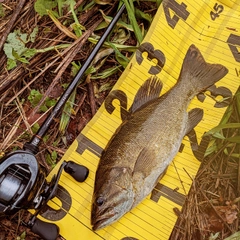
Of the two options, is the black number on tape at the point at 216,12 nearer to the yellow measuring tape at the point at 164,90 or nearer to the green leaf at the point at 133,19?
the yellow measuring tape at the point at 164,90

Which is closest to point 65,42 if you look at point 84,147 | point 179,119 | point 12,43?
point 12,43

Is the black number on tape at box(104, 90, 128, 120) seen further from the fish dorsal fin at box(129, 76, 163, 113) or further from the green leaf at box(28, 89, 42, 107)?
the green leaf at box(28, 89, 42, 107)

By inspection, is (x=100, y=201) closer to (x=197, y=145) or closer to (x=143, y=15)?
(x=197, y=145)

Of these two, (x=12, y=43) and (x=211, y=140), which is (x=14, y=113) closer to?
(x=12, y=43)

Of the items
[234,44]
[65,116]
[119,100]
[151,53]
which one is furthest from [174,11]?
[65,116]

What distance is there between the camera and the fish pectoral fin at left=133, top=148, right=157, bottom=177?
2.60m

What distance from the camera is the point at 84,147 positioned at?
2.77 meters

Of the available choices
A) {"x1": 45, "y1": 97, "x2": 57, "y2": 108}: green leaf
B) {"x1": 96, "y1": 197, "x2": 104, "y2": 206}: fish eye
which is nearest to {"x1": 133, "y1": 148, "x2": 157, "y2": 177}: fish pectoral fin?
{"x1": 96, "y1": 197, "x2": 104, "y2": 206}: fish eye

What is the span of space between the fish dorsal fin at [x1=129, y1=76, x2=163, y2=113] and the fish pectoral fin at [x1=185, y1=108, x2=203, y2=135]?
250 millimetres

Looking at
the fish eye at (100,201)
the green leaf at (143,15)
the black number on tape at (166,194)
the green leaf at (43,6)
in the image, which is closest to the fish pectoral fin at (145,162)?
the black number on tape at (166,194)

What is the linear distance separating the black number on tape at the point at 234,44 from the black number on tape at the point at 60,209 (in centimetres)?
141

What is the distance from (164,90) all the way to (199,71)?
0.25 m

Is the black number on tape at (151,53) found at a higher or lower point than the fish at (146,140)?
higher

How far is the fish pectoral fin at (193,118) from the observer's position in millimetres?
2783
